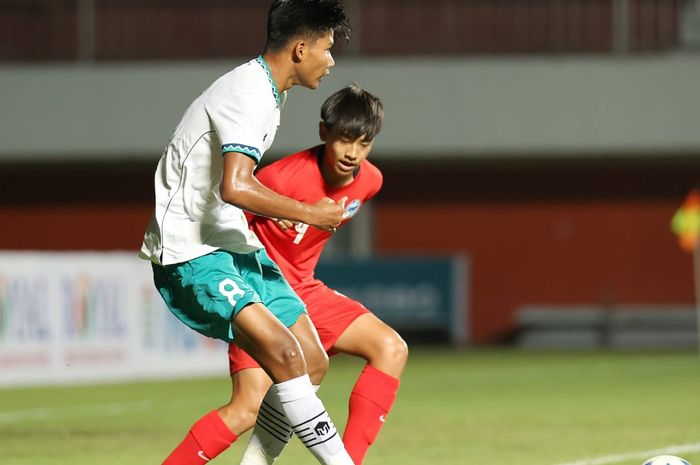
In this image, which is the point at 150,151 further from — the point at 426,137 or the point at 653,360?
the point at 653,360

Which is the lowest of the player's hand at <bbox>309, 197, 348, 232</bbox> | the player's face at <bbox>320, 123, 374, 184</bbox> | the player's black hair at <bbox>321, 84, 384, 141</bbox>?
the player's hand at <bbox>309, 197, 348, 232</bbox>

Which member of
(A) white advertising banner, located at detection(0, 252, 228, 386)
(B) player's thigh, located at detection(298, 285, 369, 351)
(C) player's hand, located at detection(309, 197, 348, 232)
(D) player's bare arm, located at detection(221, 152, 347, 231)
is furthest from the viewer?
(A) white advertising banner, located at detection(0, 252, 228, 386)

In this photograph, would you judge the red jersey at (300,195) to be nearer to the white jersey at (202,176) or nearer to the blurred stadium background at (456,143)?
the white jersey at (202,176)

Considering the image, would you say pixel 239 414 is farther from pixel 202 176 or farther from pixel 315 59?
pixel 315 59

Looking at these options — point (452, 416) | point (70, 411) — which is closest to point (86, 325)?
point (70, 411)

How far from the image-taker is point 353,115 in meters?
6.26

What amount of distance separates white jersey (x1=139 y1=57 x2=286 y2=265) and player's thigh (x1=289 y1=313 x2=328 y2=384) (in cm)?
48

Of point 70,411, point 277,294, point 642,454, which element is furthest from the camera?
point 70,411

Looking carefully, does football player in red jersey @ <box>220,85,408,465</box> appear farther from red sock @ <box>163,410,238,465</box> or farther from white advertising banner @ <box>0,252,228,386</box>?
white advertising banner @ <box>0,252,228,386</box>

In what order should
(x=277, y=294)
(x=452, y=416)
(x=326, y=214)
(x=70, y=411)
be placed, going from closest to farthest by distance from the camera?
(x=326, y=214) → (x=277, y=294) → (x=452, y=416) → (x=70, y=411)

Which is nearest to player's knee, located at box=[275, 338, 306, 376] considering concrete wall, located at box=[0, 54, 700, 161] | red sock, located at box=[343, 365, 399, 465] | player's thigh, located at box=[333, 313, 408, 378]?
red sock, located at box=[343, 365, 399, 465]

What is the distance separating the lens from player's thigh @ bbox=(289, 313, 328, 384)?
606 cm

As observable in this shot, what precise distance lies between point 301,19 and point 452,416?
5.79 m

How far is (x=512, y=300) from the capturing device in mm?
26797
